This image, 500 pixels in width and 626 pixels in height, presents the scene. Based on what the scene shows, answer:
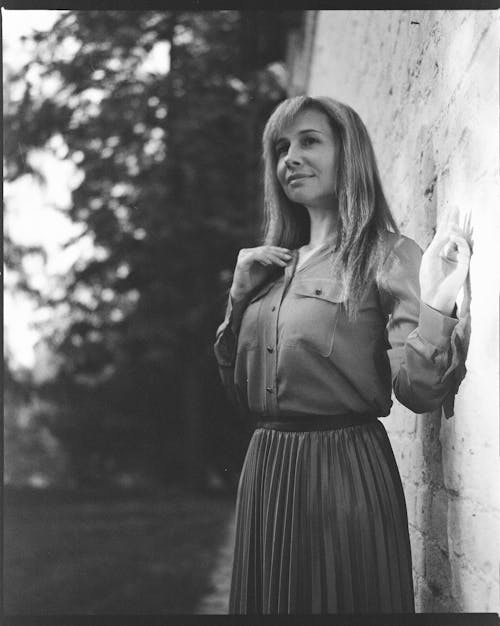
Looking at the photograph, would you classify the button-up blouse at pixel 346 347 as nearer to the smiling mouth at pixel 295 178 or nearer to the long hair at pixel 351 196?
the long hair at pixel 351 196

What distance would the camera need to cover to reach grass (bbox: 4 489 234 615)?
17.0 ft

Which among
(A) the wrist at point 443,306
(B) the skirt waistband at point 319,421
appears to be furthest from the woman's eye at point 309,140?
(B) the skirt waistband at point 319,421

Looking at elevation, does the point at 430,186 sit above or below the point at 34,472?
above

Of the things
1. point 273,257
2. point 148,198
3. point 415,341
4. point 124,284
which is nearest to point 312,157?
point 273,257

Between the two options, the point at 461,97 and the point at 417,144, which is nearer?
the point at 461,97

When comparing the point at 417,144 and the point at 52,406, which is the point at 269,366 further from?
the point at 52,406

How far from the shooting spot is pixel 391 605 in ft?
5.98

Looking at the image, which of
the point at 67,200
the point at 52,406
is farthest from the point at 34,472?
the point at 67,200

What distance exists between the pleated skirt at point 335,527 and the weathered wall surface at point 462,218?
0.15 m

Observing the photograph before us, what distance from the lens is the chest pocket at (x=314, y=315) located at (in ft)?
6.04

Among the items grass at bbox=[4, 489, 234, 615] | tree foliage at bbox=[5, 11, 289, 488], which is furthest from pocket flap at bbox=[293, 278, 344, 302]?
grass at bbox=[4, 489, 234, 615]

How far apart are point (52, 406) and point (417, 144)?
9.27 metres

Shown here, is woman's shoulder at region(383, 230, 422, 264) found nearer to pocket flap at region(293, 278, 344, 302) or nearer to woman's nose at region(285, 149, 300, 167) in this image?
pocket flap at region(293, 278, 344, 302)

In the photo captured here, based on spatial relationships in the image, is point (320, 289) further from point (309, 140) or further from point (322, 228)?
point (309, 140)
